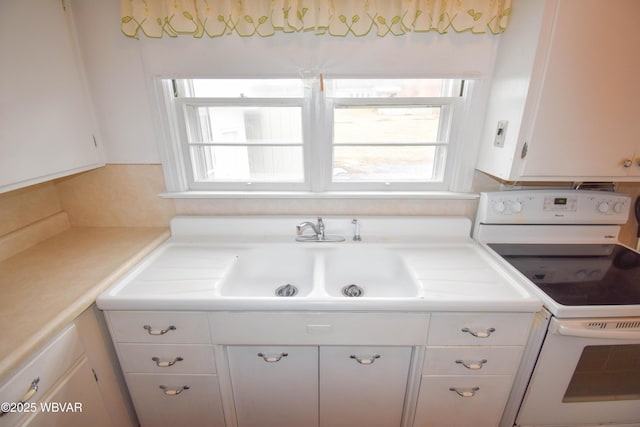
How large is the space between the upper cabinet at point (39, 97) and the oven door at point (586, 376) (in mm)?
2080

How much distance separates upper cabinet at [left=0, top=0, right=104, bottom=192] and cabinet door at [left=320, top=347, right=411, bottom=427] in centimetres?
139

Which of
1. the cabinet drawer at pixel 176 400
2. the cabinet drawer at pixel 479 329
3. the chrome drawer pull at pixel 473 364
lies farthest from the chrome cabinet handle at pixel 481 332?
the cabinet drawer at pixel 176 400

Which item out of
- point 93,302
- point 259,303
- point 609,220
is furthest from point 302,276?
point 609,220

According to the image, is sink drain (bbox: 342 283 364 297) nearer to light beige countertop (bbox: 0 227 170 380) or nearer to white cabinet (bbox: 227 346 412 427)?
white cabinet (bbox: 227 346 412 427)

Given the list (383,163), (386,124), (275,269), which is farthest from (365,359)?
(386,124)

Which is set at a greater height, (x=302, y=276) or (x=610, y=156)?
(x=610, y=156)

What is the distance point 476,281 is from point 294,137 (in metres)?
1.13

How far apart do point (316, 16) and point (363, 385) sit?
1.64m

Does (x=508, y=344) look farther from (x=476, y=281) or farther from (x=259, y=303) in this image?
(x=259, y=303)

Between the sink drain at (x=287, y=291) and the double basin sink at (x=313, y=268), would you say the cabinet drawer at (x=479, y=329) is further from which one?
the sink drain at (x=287, y=291)

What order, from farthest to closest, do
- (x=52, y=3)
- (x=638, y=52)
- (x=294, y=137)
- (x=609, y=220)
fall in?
1. (x=294, y=137)
2. (x=609, y=220)
3. (x=52, y=3)
4. (x=638, y=52)

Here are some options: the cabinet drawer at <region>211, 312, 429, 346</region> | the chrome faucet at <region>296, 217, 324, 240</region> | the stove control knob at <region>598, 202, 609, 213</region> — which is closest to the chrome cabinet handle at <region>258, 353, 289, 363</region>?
the cabinet drawer at <region>211, 312, 429, 346</region>

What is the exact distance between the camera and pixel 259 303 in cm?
100

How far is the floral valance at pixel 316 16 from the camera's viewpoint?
1.14 meters
